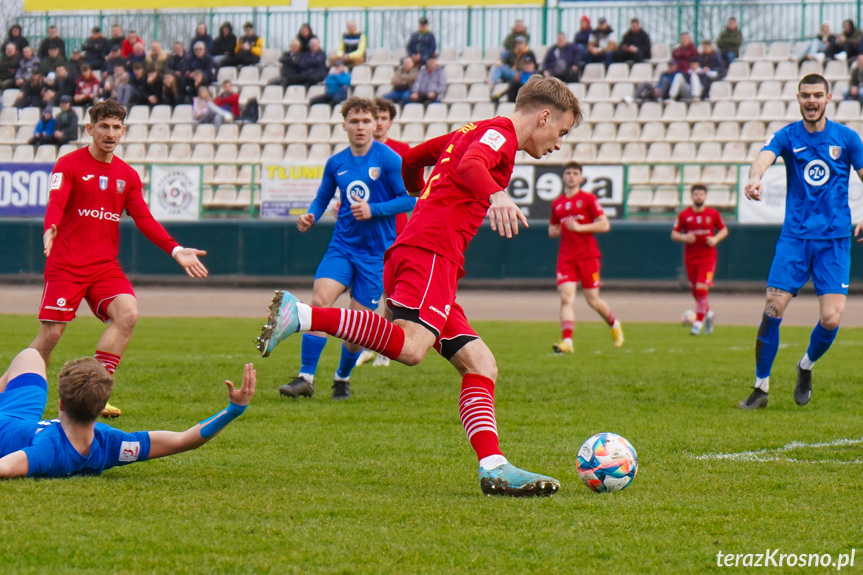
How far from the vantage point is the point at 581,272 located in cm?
1394

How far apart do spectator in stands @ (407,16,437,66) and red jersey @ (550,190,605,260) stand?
584 inches

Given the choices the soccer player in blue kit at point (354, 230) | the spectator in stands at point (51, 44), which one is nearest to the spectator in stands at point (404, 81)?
the spectator in stands at point (51, 44)

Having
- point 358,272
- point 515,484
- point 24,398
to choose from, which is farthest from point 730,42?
point 24,398

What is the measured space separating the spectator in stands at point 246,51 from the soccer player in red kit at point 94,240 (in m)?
23.5

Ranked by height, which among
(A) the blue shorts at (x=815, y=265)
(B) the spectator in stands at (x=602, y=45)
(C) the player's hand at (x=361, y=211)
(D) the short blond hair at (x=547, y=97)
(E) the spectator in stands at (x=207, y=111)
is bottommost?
(A) the blue shorts at (x=815, y=265)

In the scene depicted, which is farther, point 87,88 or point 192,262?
point 87,88

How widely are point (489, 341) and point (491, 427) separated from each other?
903 cm

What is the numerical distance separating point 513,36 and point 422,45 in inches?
86.6

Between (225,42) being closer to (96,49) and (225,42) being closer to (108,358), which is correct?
(96,49)

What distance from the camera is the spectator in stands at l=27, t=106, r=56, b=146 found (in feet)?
94.1

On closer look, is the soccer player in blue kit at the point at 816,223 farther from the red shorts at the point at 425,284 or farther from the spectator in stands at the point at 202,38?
the spectator in stands at the point at 202,38

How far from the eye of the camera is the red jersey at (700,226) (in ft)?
56.1

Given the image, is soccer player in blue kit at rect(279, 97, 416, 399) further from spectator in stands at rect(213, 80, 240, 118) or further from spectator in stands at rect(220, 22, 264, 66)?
spectator in stands at rect(220, 22, 264, 66)

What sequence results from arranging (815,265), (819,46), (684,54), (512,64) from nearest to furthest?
(815,265), (684,54), (819,46), (512,64)
